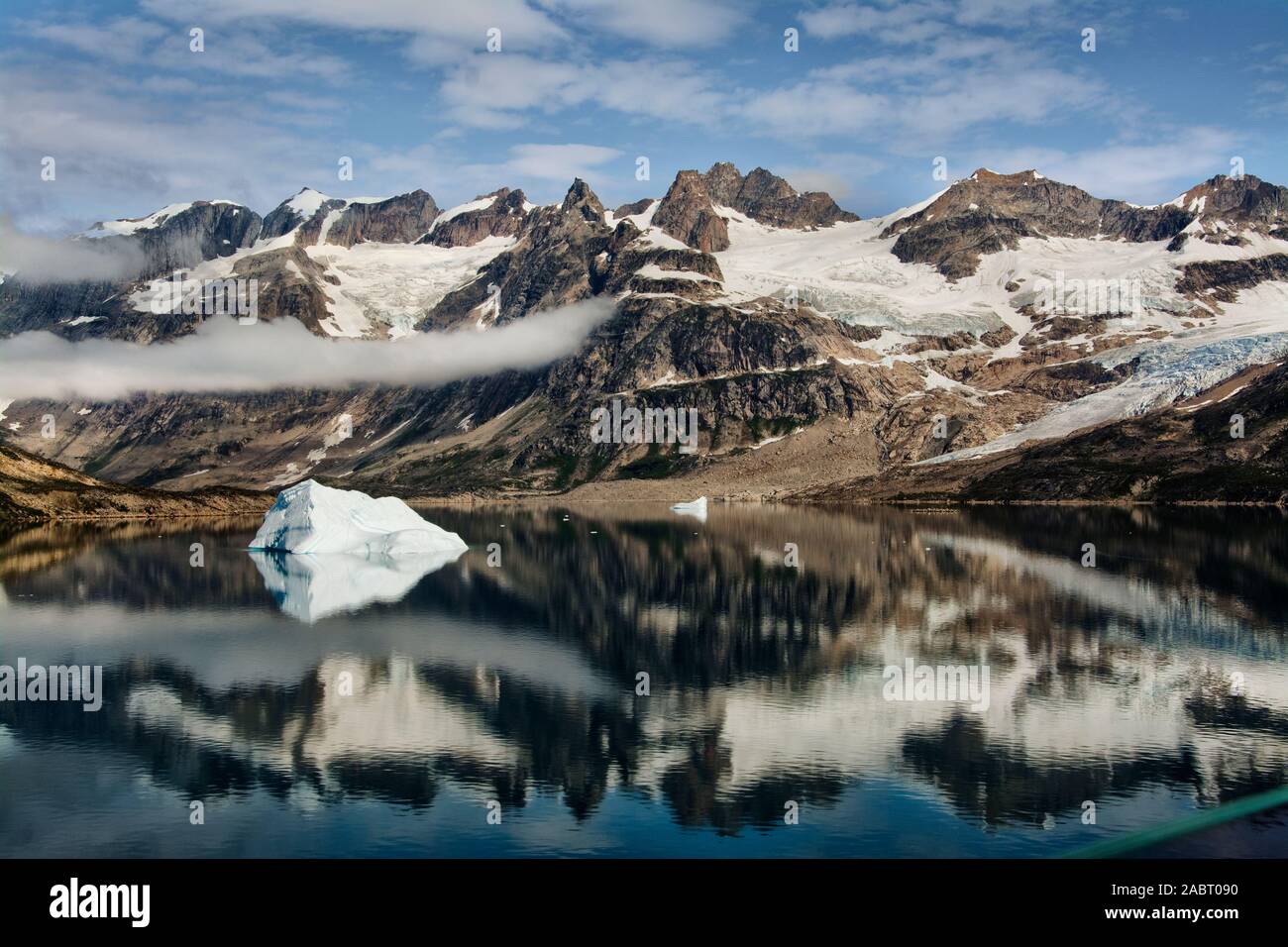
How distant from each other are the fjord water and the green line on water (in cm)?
80

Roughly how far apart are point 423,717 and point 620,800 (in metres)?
21.9

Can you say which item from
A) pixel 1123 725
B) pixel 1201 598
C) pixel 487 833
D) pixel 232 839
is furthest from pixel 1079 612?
pixel 232 839

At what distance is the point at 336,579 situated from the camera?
16075 centimetres

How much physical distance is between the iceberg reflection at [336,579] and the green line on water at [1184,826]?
89.7 m

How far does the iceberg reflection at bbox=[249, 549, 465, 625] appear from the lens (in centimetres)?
13288

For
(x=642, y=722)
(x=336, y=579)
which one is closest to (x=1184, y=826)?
(x=642, y=722)

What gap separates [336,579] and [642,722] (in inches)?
3871

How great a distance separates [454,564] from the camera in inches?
7165

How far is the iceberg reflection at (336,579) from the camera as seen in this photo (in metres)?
133

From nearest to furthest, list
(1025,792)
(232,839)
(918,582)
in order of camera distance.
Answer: (232,839) → (1025,792) → (918,582)

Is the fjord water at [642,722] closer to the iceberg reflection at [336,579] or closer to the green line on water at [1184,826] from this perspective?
the green line on water at [1184,826]
